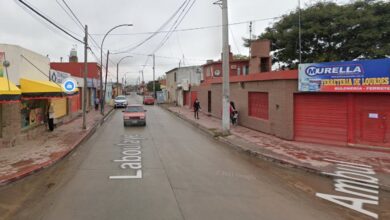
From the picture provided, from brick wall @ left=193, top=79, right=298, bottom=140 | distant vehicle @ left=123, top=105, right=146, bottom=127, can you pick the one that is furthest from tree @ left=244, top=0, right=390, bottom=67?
distant vehicle @ left=123, top=105, right=146, bottom=127

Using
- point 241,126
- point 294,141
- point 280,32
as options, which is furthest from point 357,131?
point 280,32

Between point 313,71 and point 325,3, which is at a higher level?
point 325,3

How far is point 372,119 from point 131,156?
9.87m

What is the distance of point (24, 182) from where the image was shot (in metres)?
10.1

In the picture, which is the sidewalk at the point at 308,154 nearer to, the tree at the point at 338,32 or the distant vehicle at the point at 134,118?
the distant vehicle at the point at 134,118

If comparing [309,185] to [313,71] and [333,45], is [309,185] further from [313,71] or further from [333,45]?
[333,45]

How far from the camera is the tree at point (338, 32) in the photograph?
34344mm

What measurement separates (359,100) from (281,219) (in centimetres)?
1022

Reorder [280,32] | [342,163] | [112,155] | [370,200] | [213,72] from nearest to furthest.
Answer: [370,200] → [342,163] → [112,155] → [280,32] → [213,72]

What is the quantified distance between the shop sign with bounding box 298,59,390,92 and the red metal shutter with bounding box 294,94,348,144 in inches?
23.5

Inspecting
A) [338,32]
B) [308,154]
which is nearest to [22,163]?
[308,154]

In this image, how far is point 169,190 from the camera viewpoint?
346 inches

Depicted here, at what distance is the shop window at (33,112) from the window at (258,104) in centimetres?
1260

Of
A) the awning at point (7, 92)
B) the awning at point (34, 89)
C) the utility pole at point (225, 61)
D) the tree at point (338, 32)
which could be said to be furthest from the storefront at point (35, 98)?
the tree at point (338, 32)
